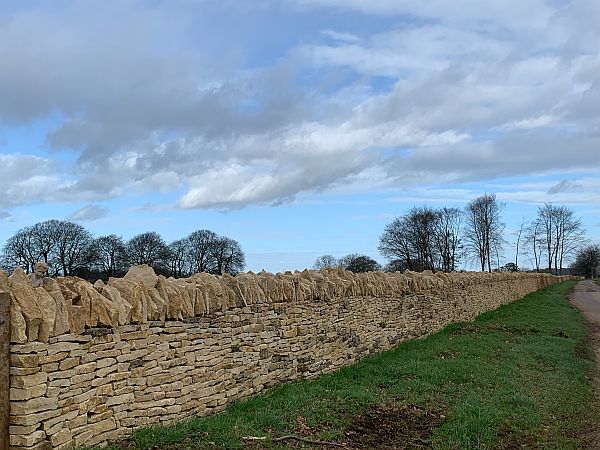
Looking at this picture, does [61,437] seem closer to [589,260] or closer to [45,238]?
[45,238]

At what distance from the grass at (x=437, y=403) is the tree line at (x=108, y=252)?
29.2ft

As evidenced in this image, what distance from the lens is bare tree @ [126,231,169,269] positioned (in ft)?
86.3

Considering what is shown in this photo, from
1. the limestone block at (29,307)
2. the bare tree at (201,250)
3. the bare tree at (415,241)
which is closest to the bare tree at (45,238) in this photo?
the bare tree at (201,250)

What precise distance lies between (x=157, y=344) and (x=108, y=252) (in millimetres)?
19252

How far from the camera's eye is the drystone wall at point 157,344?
496cm

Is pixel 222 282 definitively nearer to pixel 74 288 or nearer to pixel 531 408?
pixel 74 288

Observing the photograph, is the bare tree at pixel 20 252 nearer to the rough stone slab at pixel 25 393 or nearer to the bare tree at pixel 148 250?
the bare tree at pixel 148 250

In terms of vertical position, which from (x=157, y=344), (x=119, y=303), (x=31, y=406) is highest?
(x=119, y=303)

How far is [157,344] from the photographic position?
6.50 metres

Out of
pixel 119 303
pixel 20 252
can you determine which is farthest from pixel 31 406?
pixel 20 252

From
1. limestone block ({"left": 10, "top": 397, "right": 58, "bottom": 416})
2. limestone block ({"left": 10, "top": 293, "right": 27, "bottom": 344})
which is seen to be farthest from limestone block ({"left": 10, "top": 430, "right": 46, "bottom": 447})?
limestone block ({"left": 10, "top": 293, "right": 27, "bottom": 344})

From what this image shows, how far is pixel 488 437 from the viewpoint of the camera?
7074 mm

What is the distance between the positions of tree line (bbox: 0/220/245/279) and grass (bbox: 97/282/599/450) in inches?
351

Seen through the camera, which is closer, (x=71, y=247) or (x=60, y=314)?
(x=60, y=314)
